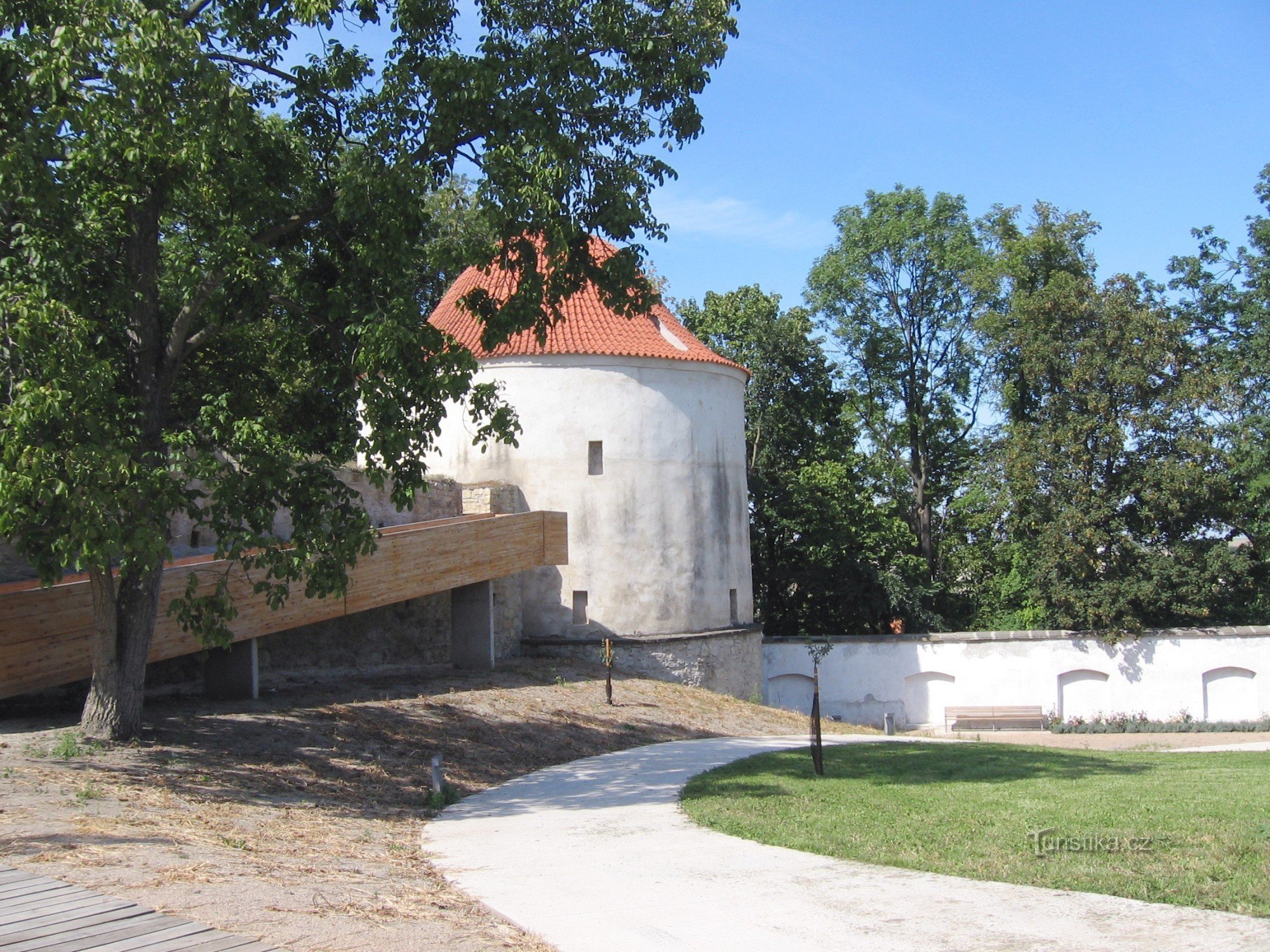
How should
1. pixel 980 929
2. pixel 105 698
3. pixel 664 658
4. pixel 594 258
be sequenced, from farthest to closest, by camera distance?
pixel 664 658 → pixel 594 258 → pixel 105 698 → pixel 980 929

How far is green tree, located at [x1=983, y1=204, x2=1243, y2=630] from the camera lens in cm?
2830

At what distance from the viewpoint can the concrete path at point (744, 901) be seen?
5.68 m

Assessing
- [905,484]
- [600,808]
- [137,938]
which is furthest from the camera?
[905,484]

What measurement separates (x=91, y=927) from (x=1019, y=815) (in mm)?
6807

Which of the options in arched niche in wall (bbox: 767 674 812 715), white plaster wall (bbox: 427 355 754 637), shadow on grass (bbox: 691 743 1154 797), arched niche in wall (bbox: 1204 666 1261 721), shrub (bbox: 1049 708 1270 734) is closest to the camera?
shadow on grass (bbox: 691 743 1154 797)

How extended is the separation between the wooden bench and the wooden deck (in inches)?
956

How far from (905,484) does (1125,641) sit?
36.6ft

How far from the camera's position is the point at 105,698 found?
438 inches

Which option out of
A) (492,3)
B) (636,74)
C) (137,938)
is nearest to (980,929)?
(137,938)

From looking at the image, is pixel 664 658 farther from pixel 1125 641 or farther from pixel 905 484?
pixel 905 484

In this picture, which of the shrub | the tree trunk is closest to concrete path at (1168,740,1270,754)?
the shrub

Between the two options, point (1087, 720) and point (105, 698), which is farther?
point (1087, 720)
